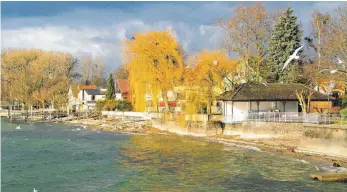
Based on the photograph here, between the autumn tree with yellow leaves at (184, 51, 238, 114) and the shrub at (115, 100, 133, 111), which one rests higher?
the autumn tree with yellow leaves at (184, 51, 238, 114)

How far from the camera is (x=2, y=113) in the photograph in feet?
333

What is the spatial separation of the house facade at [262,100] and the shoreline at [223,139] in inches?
165

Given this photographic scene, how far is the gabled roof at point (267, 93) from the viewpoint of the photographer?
4572 cm

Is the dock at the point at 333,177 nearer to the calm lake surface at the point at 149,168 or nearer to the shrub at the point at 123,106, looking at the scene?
the calm lake surface at the point at 149,168

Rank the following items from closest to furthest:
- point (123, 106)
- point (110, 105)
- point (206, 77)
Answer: point (206, 77) → point (123, 106) → point (110, 105)

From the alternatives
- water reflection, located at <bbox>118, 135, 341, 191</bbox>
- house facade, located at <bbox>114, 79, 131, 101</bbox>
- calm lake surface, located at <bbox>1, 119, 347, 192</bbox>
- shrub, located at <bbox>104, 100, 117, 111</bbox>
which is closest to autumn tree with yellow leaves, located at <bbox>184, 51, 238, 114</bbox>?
calm lake surface, located at <bbox>1, 119, 347, 192</bbox>

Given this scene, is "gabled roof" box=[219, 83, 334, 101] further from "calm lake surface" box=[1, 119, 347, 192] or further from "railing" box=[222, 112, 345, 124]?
"calm lake surface" box=[1, 119, 347, 192]

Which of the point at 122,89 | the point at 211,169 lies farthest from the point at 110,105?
the point at 211,169

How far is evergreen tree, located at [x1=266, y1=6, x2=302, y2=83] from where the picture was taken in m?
56.0

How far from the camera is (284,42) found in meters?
56.5

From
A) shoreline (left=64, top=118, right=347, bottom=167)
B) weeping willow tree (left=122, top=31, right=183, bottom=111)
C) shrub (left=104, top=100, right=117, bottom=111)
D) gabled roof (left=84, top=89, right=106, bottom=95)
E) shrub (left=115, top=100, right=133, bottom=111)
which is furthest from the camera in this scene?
gabled roof (left=84, top=89, right=106, bottom=95)

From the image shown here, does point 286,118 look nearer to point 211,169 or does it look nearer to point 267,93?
point 267,93

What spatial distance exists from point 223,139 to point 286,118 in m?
7.12

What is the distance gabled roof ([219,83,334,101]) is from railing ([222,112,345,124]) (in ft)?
7.71
